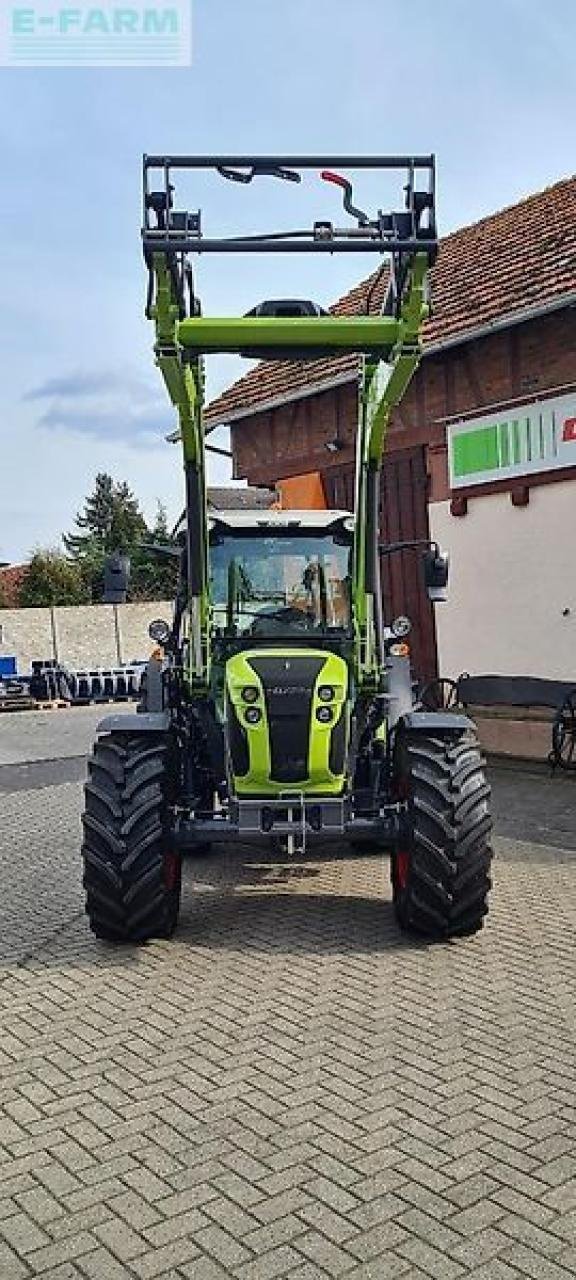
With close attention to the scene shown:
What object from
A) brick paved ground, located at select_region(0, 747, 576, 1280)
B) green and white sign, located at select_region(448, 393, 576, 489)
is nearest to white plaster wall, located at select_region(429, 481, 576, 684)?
green and white sign, located at select_region(448, 393, 576, 489)

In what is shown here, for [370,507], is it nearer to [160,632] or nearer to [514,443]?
[160,632]

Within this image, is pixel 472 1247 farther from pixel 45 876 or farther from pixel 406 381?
pixel 45 876

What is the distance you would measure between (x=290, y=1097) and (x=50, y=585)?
40.5 meters

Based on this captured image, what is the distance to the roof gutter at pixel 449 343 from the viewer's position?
10500 millimetres

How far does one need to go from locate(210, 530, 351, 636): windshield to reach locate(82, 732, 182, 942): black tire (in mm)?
Answer: 1045

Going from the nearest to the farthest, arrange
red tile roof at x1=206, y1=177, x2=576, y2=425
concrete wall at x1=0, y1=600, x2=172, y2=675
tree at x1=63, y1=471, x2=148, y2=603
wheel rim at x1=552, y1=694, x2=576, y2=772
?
wheel rim at x1=552, y1=694, x2=576, y2=772 < red tile roof at x1=206, y1=177, x2=576, y2=425 < concrete wall at x1=0, y1=600, x2=172, y2=675 < tree at x1=63, y1=471, x2=148, y2=603

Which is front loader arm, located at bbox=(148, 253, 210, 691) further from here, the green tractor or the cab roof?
the cab roof

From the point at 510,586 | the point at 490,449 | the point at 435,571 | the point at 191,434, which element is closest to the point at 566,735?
the point at 510,586

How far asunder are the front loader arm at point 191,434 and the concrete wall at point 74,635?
929 inches

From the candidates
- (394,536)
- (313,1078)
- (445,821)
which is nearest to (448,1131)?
(313,1078)

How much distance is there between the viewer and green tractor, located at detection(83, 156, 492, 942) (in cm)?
542

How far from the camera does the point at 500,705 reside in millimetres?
11930

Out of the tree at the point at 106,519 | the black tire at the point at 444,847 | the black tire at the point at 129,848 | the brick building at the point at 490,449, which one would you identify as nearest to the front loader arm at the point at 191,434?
the black tire at the point at 129,848

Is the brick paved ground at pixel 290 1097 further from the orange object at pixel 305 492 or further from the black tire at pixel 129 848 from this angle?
the orange object at pixel 305 492
